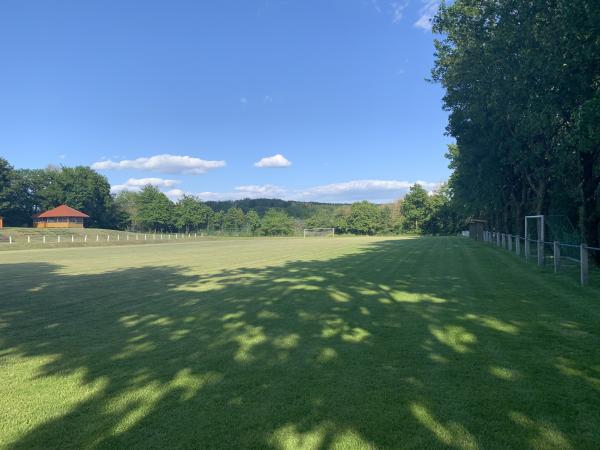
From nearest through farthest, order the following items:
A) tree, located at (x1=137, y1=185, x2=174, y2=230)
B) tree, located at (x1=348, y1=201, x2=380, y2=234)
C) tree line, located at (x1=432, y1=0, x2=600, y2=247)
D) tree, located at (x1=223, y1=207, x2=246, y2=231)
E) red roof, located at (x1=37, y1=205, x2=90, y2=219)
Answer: tree line, located at (x1=432, y1=0, x2=600, y2=247)
red roof, located at (x1=37, y1=205, x2=90, y2=219)
tree, located at (x1=137, y1=185, x2=174, y2=230)
tree, located at (x1=348, y1=201, x2=380, y2=234)
tree, located at (x1=223, y1=207, x2=246, y2=231)

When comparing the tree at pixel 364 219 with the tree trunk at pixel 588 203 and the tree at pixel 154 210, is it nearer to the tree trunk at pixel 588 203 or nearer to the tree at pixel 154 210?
the tree at pixel 154 210

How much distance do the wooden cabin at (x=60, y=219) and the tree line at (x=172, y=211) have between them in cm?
638

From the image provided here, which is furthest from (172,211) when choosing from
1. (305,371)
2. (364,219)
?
(305,371)

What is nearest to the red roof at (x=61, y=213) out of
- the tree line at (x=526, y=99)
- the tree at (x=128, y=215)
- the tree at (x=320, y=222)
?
the tree at (x=128, y=215)

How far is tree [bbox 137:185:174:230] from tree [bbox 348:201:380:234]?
156 feet

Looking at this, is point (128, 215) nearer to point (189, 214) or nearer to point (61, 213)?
point (189, 214)

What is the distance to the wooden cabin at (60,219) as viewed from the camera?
8250 cm

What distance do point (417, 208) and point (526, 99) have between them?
82.5 metres

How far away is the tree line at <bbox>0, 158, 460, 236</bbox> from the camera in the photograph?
8762 centimetres

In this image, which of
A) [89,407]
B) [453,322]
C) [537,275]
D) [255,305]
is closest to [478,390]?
[453,322]

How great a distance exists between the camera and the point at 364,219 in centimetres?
10881

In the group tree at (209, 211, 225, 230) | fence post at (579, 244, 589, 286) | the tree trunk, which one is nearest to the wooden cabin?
tree at (209, 211, 225, 230)

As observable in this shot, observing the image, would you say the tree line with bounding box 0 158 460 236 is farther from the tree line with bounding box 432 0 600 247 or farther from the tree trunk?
the tree trunk

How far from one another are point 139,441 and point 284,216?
355ft
